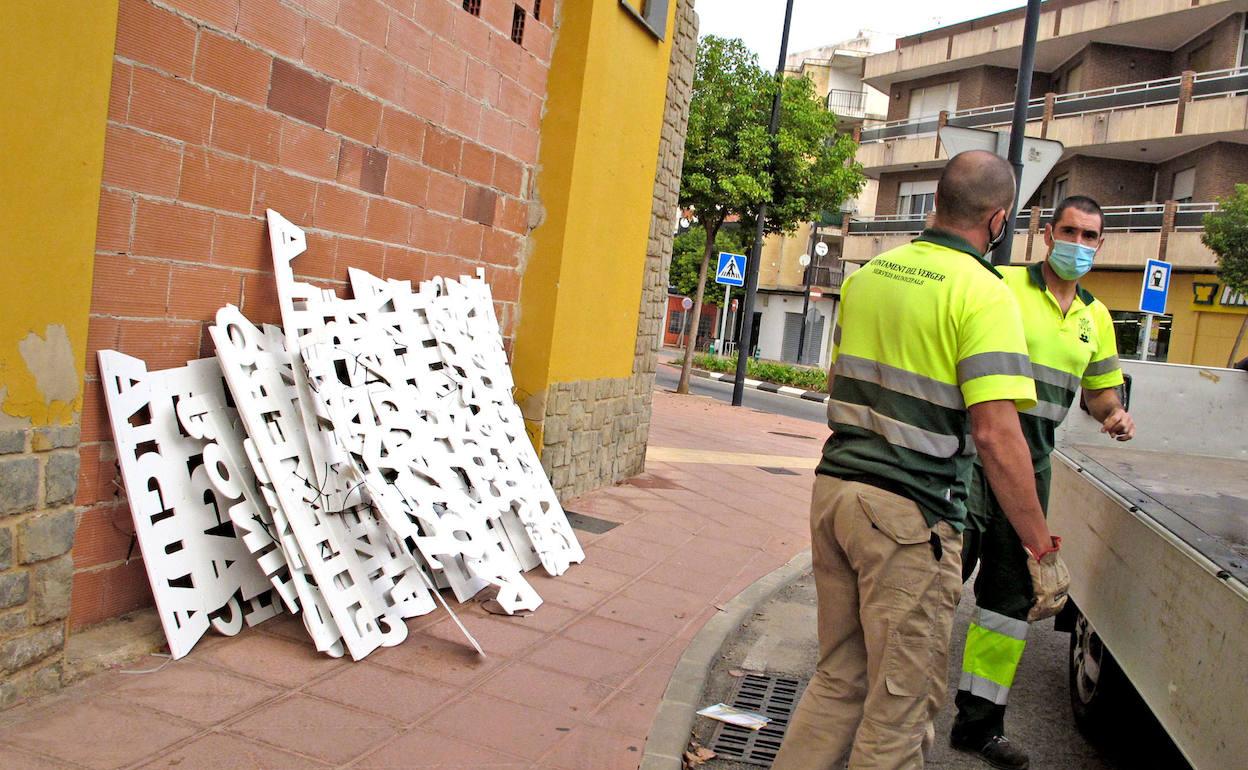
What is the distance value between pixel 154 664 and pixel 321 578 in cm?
66

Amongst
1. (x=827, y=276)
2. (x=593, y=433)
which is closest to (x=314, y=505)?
(x=593, y=433)

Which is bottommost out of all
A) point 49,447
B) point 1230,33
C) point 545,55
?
point 49,447

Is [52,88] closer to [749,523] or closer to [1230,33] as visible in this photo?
[749,523]

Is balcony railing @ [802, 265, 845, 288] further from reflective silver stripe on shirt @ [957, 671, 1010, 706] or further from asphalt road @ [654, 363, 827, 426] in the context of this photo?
reflective silver stripe on shirt @ [957, 671, 1010, 706]

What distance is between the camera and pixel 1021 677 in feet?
17.3

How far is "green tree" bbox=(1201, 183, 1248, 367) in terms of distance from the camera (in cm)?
2467

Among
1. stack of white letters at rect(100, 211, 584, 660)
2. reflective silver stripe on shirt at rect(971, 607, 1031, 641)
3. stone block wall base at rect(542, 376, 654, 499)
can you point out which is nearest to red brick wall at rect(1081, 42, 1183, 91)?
stone block wall base at rect(542, 376, 654, 499)

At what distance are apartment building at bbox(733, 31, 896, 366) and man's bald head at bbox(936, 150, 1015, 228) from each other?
1745 inches

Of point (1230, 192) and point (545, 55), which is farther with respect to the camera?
point (1230, 192)

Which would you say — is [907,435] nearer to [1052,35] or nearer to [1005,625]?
[1005,625]

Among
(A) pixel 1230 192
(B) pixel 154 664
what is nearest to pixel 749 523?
(B) pixel 154 664

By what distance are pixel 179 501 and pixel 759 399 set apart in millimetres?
21303

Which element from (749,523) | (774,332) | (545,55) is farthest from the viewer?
(774,332)

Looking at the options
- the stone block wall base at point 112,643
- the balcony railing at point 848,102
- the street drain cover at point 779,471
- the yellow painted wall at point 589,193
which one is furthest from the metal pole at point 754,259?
the balcony railing at point 848,102
